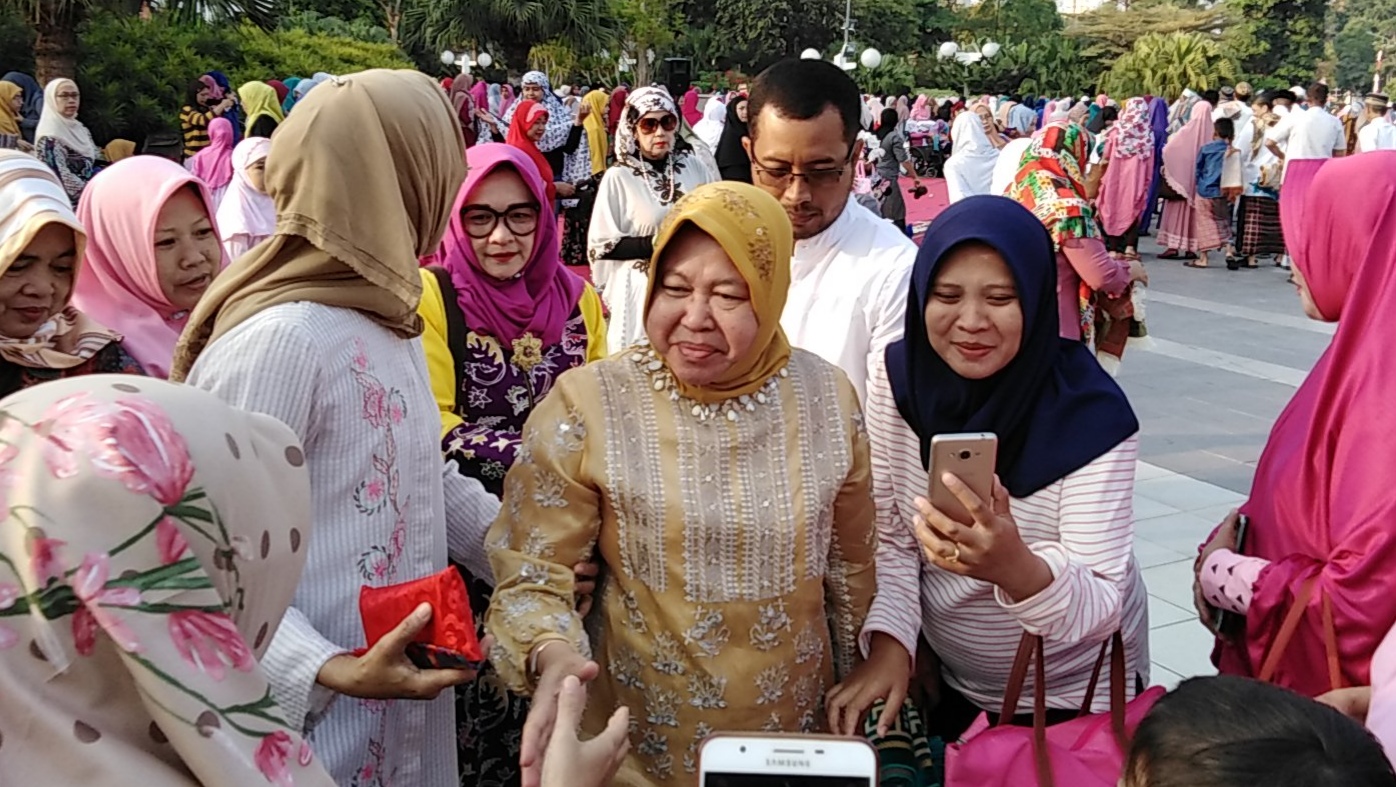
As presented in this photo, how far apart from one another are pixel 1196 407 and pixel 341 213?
6.47 metres

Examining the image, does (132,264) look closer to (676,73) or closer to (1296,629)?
(1296,629)

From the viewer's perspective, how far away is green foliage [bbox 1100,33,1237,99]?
99.3 ft

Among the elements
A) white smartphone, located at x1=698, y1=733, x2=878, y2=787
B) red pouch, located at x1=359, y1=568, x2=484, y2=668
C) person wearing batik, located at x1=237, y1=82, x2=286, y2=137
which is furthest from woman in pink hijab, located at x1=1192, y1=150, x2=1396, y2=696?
person wearing batik, located at x1=237, y1=82, x2=286, y2=137

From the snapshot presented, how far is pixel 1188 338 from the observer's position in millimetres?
8867

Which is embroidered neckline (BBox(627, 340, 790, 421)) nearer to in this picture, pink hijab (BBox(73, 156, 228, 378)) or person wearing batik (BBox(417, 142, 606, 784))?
person wearing batik (BBox(417, 142, 606, 784))

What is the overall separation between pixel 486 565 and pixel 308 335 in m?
0.68

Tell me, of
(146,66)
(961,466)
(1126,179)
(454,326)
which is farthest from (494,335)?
(146,66)

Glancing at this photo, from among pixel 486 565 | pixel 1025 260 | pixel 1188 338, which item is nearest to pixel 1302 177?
pixel 1025 260

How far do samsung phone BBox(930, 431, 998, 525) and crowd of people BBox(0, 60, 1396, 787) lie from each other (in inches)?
1.0

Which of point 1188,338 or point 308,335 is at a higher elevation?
point 308,335

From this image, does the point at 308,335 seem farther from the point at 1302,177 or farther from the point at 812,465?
the point at 1302,177

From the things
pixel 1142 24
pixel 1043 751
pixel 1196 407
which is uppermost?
pixel 1142 24

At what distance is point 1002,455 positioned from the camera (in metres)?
1.97

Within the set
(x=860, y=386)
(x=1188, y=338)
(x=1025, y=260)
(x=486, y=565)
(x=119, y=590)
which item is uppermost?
(x=1025, y=260)
